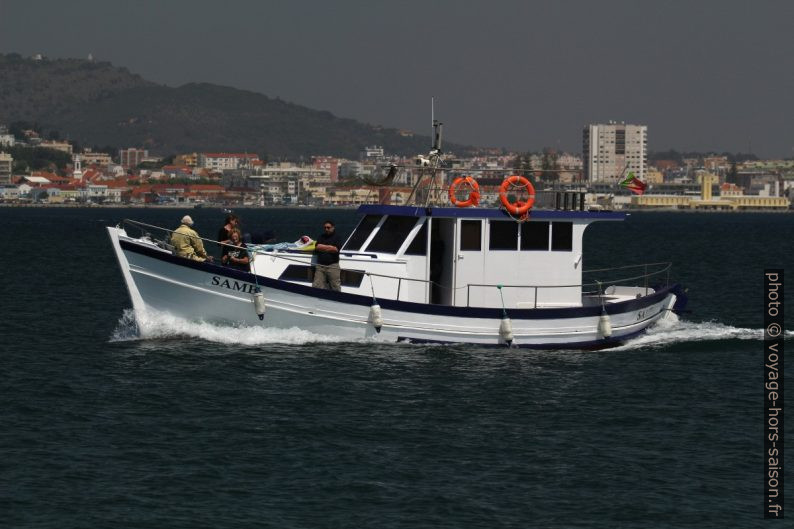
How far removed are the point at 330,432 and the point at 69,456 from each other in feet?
13.1

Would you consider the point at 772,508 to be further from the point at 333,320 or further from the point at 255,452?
the point at 333,320

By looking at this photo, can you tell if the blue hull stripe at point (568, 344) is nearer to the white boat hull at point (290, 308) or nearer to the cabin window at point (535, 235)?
the white boat hull at point (290, 308)

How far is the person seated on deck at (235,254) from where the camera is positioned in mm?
→ 27109

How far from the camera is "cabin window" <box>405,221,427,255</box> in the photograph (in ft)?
90.8

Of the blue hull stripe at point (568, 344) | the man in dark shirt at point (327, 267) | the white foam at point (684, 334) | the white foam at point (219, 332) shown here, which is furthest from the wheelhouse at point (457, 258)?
the white foam at point (684, 334)

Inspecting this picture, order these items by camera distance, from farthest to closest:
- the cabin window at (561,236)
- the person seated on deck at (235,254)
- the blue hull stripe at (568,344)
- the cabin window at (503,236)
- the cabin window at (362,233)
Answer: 1. the cabin window at (561,236)
2. the cabin window at (362,233)
3. the cabin window at (503,236)
4. the person seated on deck at (235,254)
5. the blue hull stripe at (568,344)

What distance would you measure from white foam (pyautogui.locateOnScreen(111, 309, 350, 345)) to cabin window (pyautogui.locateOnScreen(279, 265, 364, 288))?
105 cm

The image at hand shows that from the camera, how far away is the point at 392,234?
27906 millimetres

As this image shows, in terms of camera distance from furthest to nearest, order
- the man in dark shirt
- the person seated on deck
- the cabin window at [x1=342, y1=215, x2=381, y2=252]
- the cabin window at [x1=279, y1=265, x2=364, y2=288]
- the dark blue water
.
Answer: the cabin window at [x1=342, y1=215, x2=381, y2=252]
the cabin window at [x1=279, y1=265, x2=364, y2=288]
the person seated on deck
the man in dark shirt
the dark blue water

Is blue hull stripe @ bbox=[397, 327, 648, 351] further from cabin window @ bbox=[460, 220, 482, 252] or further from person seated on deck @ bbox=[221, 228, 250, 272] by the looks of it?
person seated on deck @ bbox=[221, 228, 250, 272]

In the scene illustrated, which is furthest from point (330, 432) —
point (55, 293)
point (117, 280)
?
point (117, 280)

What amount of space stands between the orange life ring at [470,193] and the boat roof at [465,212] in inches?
19.5

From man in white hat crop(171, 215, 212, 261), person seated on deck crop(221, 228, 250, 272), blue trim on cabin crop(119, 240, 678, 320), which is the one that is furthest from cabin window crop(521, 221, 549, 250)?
man in white hat crop(171, 215, 212, 261)

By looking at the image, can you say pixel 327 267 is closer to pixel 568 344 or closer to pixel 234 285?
pixel 234 285
